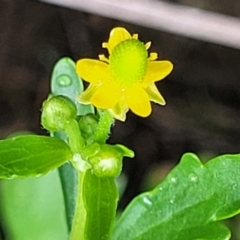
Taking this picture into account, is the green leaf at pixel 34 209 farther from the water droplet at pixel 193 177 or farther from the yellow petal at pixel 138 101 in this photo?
the yellow petal at pixel 138 101

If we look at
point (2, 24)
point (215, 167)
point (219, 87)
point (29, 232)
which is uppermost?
point (2, 24)

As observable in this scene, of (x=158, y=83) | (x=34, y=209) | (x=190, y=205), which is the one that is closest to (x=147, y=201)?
(x=190, y=205)

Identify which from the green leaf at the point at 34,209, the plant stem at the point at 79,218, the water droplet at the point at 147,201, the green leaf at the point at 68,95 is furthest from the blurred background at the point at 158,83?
the plant stem at the point at 79,218

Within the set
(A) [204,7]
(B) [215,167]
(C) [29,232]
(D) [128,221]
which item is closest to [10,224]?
(C) [29,232]

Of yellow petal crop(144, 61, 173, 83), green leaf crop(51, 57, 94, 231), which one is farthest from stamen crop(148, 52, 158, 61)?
green leaf crop(51, 57, 94, 231)

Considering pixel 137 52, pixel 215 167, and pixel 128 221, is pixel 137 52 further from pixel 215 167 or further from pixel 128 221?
pixel 128 221

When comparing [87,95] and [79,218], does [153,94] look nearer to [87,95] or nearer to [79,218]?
[87,95]

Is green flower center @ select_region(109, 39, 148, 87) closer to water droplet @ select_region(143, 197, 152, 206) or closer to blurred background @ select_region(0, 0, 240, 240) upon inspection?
water droplet @ select_region(143, 197, 152, 206)
